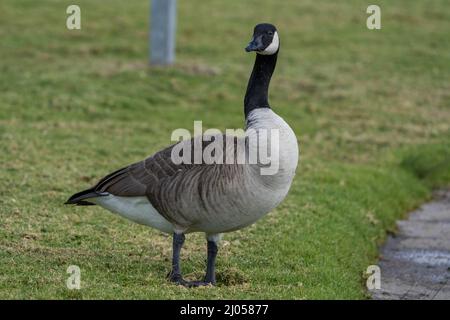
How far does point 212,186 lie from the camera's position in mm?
7074

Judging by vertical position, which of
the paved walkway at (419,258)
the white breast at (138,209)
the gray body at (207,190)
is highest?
the gray body at (207,190)

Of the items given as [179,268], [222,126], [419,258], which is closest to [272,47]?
[179,268]

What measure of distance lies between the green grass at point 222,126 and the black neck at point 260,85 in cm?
157

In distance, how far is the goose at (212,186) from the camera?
7039mm

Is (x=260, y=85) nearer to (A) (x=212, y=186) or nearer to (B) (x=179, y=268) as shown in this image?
(A) (x=212, y=186)

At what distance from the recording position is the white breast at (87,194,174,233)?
757 cm

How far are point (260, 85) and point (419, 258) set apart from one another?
12.6 feet

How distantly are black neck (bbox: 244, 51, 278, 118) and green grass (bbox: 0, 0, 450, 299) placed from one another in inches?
61.6

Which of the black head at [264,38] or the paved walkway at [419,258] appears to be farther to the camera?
the paved walkway at [419,258]

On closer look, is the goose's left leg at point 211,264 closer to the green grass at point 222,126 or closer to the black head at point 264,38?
the green grass at point 222,126
